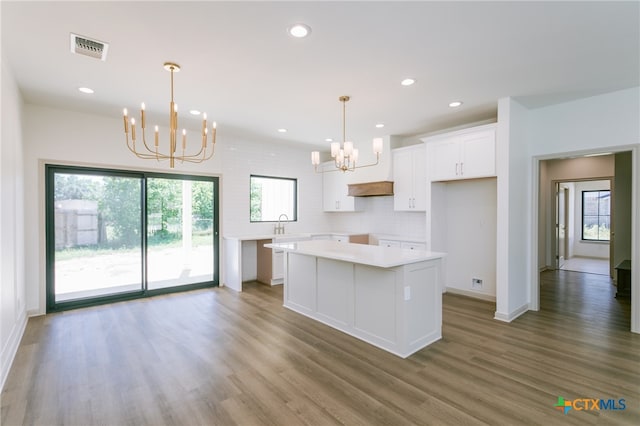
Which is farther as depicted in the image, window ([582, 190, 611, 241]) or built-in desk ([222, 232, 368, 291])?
window ([582, 190, 611, 241])

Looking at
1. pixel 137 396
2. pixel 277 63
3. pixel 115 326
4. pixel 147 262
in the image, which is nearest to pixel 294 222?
pixel 147 262

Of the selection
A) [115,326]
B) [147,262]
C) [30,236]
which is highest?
[30,236]

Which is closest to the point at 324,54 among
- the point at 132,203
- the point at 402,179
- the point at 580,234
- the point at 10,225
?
the point at 402,179

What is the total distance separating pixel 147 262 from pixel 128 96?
267 cm

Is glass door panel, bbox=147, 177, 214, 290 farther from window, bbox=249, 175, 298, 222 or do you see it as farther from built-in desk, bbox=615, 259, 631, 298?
built-in desk, bbox=615, 259, 631, 298

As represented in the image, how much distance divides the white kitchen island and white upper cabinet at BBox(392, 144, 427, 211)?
1897 mm

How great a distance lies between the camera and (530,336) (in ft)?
11.1

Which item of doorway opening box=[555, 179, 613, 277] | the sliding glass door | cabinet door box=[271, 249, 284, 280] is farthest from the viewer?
doorway opening box=[555, 179, 613, 277]

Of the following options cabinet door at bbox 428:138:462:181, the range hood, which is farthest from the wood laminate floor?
the range hood

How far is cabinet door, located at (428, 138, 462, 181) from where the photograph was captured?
15.0 feet

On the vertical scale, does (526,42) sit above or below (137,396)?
above

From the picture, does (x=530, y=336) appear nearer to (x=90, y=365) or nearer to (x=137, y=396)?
(x=137, y=396)

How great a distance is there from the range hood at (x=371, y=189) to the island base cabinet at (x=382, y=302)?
93.2 inches

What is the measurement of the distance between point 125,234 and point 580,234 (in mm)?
11803
